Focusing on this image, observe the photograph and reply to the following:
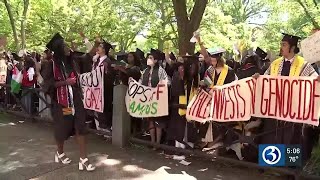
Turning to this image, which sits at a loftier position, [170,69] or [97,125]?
[170,69]

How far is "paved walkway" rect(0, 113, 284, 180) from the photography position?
604 centimetres

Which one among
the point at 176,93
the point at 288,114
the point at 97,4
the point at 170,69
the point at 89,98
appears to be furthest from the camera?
the point at 97,4

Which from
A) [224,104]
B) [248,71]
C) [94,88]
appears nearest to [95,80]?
[94,88]

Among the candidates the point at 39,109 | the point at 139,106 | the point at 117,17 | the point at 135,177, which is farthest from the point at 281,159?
the point at 117,17

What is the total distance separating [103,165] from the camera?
6574 mm

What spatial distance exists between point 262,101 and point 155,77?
7.15 feet

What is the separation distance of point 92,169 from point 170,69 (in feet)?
8.01

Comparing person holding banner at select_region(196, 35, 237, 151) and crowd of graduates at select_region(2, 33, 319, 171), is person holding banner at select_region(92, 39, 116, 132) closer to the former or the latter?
crowd of graduates at select_region(2, 33, 319, 171)

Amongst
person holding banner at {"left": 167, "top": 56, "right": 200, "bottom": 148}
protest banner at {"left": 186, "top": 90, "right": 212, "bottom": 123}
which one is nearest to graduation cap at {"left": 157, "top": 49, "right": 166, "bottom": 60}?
person holding banner at {"left": 167, "top": 56, "right": 200, "bottom": 148}

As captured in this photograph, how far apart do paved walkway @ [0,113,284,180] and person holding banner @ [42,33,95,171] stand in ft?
1.27

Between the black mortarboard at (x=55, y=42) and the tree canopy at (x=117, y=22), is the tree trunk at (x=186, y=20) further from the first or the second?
the tree canopy at (x=117, y=22)

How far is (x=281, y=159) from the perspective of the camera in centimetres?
→ 571

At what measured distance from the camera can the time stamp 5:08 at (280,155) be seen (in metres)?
5.62

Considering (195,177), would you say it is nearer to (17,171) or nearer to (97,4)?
(17,171)
